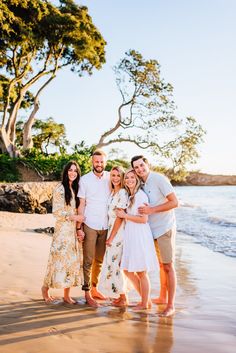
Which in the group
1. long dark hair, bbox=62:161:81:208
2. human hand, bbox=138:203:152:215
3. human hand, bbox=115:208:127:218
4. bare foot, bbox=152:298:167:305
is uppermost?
long dark hair, bbox=62:161:81:208

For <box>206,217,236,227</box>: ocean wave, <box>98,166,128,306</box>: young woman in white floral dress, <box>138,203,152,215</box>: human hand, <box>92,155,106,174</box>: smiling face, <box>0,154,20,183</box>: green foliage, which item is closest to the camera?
<box>138,203,152,215</box>: human hand

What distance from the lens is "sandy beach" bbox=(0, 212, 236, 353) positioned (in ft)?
10.6

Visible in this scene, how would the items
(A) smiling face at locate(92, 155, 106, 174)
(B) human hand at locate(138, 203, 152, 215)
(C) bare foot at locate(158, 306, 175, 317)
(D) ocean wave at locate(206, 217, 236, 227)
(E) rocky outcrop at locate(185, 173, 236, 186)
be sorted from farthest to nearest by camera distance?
1. (E) rocky outcrop at locate(185, 173, 236, 186)
2. (D) ocean wave at locate(206, 217, 236, 227)
3. (A) smiling face at locate(92, 155, 106, 174)
4. (B) human hand at locate(138, 203, 152, 215)
5. (C) bare foot at locate(158, 306, 175, 317)

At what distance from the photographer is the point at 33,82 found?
24.3 m

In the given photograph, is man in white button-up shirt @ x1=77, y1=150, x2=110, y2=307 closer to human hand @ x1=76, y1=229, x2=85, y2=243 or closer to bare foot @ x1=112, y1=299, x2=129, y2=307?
human hand @ x1=76, y1=229, x2=85, y2=243

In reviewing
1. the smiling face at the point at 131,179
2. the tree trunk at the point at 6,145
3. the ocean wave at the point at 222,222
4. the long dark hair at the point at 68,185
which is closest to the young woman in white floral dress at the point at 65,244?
the long dark hair at the point at 68,185

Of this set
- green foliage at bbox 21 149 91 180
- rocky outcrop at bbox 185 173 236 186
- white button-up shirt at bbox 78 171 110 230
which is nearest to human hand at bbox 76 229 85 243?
white button-up shirt at bbox 78 171 110 230

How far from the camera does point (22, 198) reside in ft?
44.4

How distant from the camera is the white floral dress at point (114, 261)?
4547 mm

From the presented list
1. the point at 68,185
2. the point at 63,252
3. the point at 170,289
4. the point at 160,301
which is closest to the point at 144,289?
the point at 170,289

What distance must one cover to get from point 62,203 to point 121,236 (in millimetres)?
783

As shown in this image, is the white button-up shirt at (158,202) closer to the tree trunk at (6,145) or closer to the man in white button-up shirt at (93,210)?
the man in white button-up shirt at (93,210)

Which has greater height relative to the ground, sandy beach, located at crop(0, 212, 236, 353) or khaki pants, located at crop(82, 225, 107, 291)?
khaki pants, located at crop(82, 225, 107, 291)

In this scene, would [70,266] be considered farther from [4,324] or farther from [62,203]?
[4,324]
